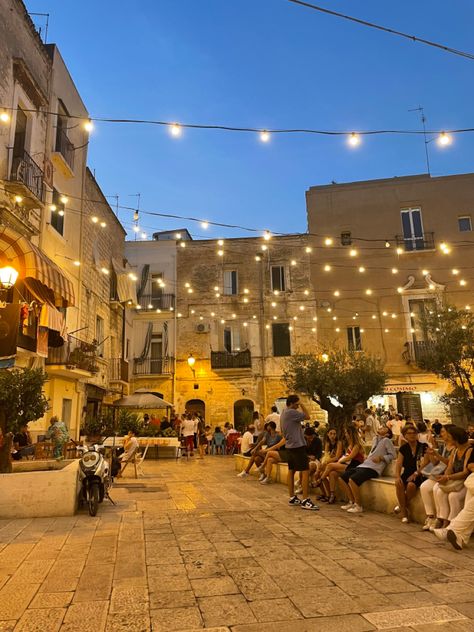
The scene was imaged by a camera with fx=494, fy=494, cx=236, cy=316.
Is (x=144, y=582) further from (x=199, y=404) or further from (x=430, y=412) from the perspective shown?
(x=199, y=404)

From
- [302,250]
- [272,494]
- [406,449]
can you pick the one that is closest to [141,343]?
[302,250]

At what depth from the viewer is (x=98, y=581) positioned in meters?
3.68

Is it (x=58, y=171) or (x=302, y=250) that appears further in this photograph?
(x=302, y=250)

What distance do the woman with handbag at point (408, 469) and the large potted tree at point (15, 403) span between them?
5.03m

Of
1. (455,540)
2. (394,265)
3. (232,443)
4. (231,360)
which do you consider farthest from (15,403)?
(394,265)

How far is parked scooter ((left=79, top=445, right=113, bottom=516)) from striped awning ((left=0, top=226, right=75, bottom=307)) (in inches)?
209

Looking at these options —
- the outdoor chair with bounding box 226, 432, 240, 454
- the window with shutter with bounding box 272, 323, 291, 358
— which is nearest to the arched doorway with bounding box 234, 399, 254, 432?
the window with shutter with bounding box 272, 323, 291, 358

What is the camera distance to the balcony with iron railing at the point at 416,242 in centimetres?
2178

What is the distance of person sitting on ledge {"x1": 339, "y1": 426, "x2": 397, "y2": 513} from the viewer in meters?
6.56

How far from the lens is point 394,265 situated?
71.9ft

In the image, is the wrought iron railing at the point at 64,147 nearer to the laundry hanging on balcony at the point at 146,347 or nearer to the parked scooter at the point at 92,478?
the laundry hanging on balcony at the point at 146,347

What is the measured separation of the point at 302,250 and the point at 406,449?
19.2m

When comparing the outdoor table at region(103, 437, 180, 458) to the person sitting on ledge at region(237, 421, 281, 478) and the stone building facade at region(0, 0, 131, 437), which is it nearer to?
the stone building facade at region(0, 0, 131, 437)

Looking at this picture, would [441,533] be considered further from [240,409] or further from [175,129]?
[240,409]
